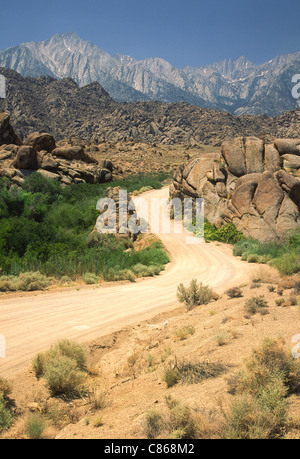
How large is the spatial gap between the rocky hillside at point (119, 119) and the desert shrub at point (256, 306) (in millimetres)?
102100

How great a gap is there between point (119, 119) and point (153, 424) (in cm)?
13368

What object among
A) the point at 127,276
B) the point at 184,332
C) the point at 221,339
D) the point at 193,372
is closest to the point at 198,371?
the point at 193,372

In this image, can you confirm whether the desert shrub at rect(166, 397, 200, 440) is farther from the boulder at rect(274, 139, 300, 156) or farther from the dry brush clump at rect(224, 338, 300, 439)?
the boulder at rect(274, 139, 300, 156)

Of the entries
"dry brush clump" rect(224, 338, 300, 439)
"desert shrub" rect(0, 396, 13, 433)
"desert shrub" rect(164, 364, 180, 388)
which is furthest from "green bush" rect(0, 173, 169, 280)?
"dry brush clump" rect(224, 338, 300, 439)

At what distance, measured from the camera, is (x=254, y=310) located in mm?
7910

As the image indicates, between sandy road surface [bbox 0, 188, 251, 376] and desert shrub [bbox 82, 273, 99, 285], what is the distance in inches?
37.7

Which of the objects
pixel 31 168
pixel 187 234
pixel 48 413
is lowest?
pixel 48 413

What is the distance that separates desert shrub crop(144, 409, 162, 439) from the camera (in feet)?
12.6

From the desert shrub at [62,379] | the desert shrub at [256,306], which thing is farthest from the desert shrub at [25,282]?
the desert shrub at [256,306]

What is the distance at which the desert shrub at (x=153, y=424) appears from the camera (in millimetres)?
3854

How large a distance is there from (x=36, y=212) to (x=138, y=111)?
118196 millimetres

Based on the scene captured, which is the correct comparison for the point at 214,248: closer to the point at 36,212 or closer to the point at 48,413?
the point at 36,212

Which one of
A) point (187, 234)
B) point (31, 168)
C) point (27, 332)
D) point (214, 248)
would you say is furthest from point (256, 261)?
point (31, 168)

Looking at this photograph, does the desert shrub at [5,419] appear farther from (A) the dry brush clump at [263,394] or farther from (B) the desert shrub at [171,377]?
(A) the dry brush clump at [263,394]
